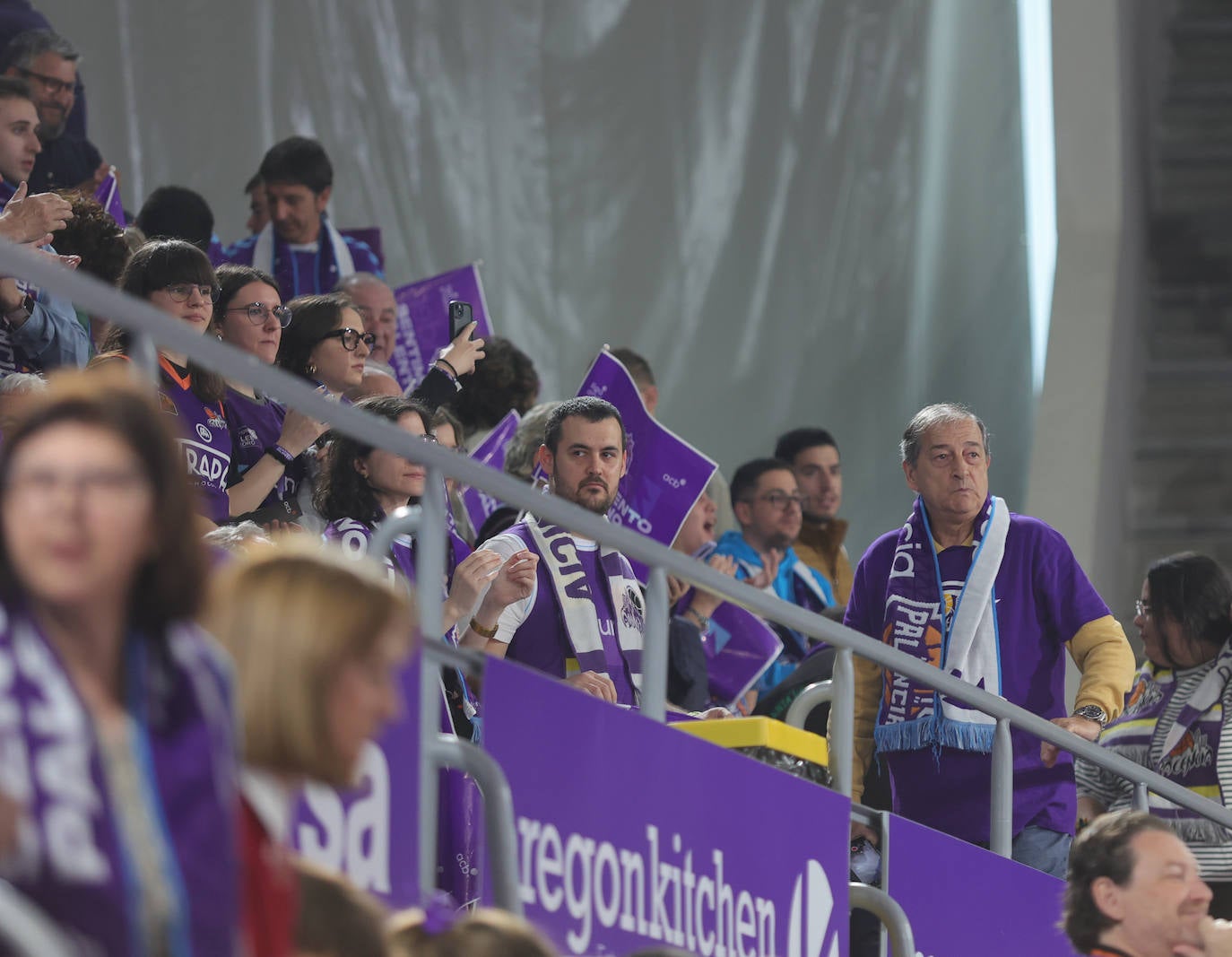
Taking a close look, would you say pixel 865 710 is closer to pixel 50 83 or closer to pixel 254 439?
pixel 254 439

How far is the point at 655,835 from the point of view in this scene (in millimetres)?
3713

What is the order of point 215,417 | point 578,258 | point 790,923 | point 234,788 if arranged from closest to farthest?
point 234,788 < point 790,923 < point 215,417 < point 578,258

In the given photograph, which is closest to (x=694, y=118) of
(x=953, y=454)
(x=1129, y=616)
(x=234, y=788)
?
(x=1129, y=616)

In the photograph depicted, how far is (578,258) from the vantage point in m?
11.2

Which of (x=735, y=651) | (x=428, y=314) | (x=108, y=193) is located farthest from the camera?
(x=428, y=314)

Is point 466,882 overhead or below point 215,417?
below

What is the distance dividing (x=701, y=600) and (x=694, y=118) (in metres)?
5.47

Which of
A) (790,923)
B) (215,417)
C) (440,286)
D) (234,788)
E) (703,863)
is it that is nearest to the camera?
(234,788)

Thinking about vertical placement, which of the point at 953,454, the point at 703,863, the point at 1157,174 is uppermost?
the point at 1157,174

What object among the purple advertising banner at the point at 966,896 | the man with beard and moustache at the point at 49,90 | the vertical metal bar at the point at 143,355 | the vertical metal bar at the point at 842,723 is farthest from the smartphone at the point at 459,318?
the vertical metal bar at the point at 143,355

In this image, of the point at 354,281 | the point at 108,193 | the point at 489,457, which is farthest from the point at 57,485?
the point at 108,193

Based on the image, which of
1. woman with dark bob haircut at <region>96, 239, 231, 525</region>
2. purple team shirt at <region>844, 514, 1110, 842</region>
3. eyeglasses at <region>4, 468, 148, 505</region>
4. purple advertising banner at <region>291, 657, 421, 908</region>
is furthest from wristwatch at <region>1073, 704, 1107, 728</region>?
eyeglasses at <region>4, 468, 148, 505</region>

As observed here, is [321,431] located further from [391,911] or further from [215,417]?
[391,911]

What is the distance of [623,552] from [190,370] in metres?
1.12
